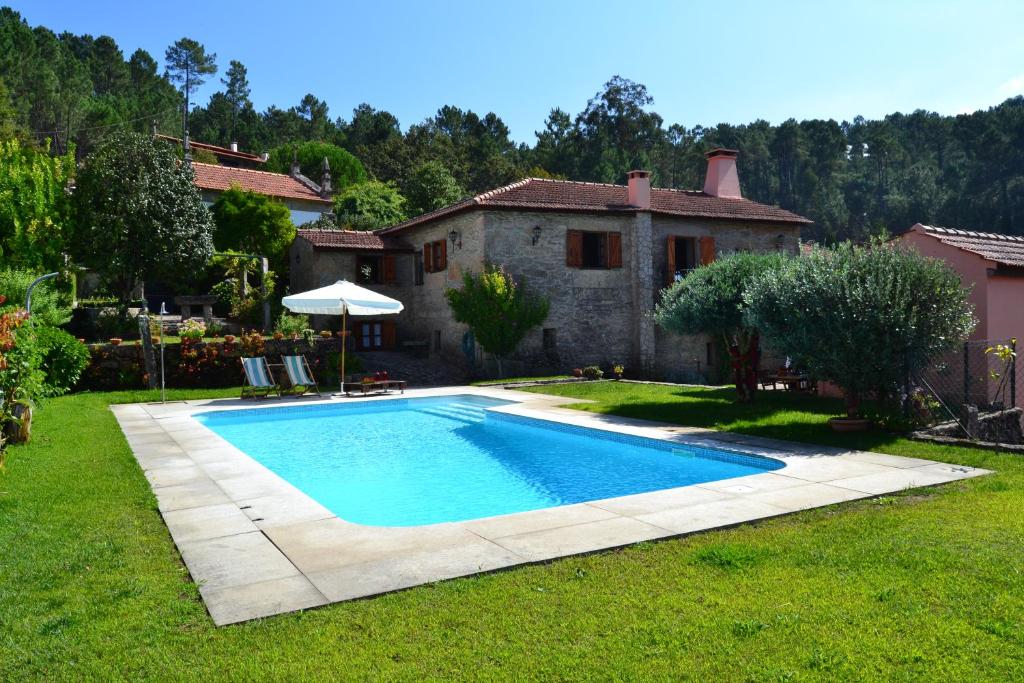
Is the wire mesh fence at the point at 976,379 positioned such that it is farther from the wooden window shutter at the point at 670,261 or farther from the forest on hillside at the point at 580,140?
the forest on hillside at the point at 580,140

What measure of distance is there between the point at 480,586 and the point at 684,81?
15428 mm

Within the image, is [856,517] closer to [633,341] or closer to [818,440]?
[818,440]

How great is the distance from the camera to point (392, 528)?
586cm

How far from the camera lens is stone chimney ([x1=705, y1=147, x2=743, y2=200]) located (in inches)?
1097

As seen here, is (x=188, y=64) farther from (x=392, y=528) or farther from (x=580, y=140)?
(x=392, y=528)

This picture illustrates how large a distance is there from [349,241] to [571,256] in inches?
322

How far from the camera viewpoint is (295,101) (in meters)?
77.9

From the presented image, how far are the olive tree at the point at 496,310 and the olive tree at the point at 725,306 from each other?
6986 millimetres

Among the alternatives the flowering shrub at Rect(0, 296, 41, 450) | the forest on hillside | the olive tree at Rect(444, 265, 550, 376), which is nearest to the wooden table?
the olive tree at Rect(444, 265, 550, 376)

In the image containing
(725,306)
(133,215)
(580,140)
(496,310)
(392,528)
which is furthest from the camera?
(580,140)

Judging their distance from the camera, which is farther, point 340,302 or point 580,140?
point 580,140

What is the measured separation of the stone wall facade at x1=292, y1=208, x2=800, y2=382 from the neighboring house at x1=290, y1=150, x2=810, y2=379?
35 mm

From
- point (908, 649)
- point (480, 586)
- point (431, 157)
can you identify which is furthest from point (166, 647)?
point (431, 157)

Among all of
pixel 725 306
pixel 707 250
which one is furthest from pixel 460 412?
pixel 707 250
